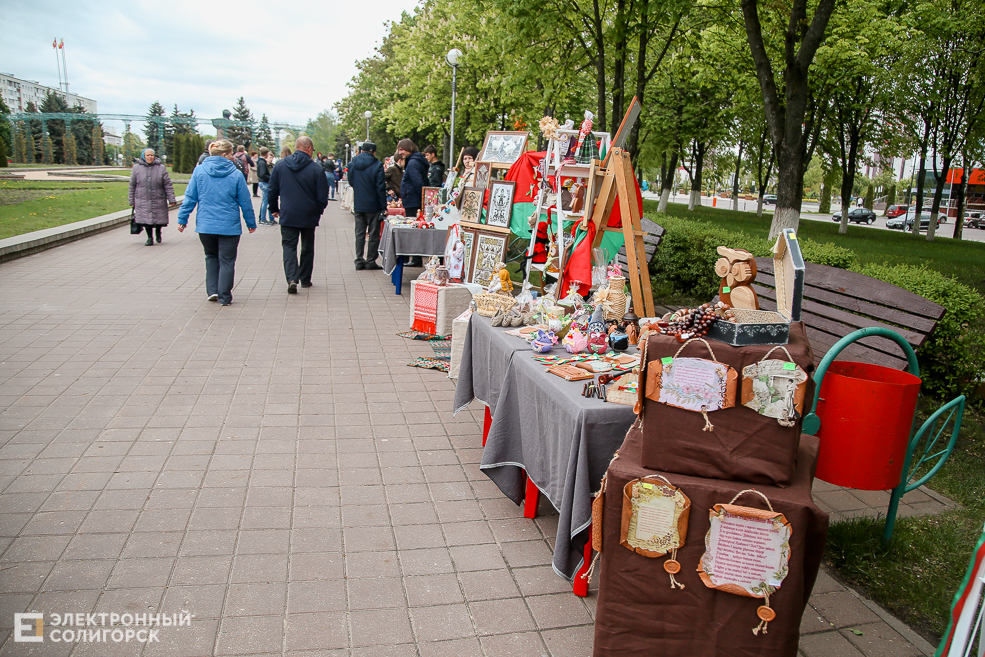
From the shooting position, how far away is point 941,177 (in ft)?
73.4

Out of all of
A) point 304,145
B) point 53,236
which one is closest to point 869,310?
point 304,145

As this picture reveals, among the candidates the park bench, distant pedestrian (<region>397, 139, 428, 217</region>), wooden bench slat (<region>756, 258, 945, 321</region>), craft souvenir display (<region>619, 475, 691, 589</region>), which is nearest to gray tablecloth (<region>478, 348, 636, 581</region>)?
craft souvenir display (<region>619, 475, 691, 589</region>)

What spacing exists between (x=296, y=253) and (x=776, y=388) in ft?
26.8

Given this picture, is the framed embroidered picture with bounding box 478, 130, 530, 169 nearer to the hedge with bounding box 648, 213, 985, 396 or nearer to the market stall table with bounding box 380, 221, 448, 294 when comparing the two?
the market stall table with bounding box 380, 221, 448, 294

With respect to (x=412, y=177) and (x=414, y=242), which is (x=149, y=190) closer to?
(x=412, y=177)

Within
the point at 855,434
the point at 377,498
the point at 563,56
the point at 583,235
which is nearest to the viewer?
the point at 855,434

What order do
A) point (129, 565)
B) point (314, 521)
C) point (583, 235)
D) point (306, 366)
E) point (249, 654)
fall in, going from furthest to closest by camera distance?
point (306, 366)
point (583, 235)
point (314, 521)
point (129, 565)
point (249, 654)

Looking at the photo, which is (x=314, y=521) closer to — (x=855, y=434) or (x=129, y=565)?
(x=129, y=565)

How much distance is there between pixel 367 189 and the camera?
10547 mm

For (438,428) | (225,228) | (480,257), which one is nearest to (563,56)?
(480,257)

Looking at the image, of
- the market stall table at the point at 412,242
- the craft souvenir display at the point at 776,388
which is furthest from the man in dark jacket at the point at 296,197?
the craft souvenir display at the point at 776,388

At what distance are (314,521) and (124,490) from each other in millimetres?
1176

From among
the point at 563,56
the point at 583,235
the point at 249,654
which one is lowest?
the point at 249,654

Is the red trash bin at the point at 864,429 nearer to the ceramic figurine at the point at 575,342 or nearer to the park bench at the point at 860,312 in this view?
the ceramic figurine at the point at 575,342
